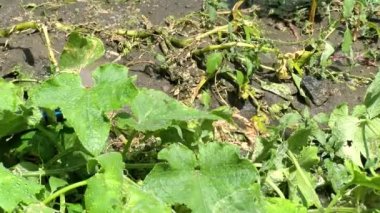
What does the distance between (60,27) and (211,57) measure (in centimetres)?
65

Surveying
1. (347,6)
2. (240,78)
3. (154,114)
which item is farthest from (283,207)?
(347,6)

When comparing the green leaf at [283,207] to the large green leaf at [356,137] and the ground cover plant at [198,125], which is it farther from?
the large green leaf at [356,137]

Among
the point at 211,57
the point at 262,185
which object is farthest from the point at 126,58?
the point at 262,185

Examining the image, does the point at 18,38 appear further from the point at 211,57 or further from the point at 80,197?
the point at 80,197

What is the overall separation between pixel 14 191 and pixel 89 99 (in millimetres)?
301

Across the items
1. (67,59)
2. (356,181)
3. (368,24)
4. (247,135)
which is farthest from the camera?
(368,24)

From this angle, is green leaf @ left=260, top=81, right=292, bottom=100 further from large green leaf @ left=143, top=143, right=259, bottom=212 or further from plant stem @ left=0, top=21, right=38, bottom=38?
large green leaf @ left=143, top=143, right=259, bottom=212

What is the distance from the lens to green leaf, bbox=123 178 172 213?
1.94 metres

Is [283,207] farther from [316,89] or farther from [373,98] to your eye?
[316,89]

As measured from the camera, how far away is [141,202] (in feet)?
6.45

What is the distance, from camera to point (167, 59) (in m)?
3.07

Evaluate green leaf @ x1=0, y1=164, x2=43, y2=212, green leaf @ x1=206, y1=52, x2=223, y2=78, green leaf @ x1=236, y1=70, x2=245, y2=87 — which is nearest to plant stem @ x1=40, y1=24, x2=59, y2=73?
green leaf @ x1=206, y1=52, x2=223, y2=78

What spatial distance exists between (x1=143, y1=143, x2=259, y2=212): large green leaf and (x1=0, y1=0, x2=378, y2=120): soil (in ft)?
3.02

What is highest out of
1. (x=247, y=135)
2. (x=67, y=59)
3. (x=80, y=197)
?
(x=67, y=59)
